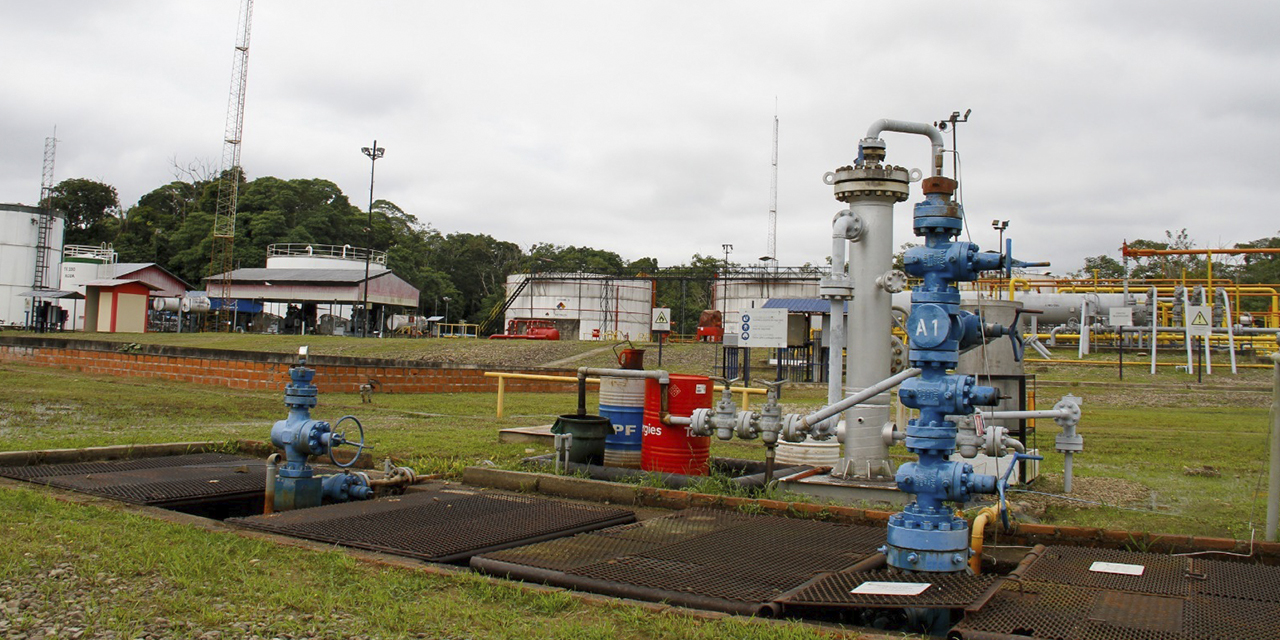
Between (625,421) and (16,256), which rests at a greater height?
(16,256)

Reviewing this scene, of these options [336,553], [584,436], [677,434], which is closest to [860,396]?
[336,553]

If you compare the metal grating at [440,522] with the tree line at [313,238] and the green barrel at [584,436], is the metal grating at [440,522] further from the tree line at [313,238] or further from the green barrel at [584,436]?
the tree line at [313,238]

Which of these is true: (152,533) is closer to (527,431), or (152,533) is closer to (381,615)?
(381,615)

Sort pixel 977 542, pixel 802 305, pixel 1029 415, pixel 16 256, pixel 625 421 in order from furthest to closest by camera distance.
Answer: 1. pixel 16 256
2. pixel 802 305
3. pixel 625 421
4. pixel 1029 415
5. pixel 977 542

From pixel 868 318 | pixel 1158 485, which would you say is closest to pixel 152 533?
pixel 868 318

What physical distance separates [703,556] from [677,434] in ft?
9.92

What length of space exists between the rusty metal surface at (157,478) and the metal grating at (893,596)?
4566mm

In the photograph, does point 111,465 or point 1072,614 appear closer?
point 1072,614

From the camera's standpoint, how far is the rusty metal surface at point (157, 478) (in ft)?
21.1

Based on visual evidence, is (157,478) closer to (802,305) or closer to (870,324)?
(870,324)

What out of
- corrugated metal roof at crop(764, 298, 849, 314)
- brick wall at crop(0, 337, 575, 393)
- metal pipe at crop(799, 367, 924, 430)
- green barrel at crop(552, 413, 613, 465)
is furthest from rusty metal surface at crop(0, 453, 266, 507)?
corrugated metal roof at crop(764, 298, 849, 314)

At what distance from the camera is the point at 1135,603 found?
4.06m

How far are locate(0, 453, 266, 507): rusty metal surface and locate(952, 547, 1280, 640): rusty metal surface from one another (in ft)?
17.5

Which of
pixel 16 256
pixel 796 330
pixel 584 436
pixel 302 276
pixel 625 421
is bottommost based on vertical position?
pixel 584 436
